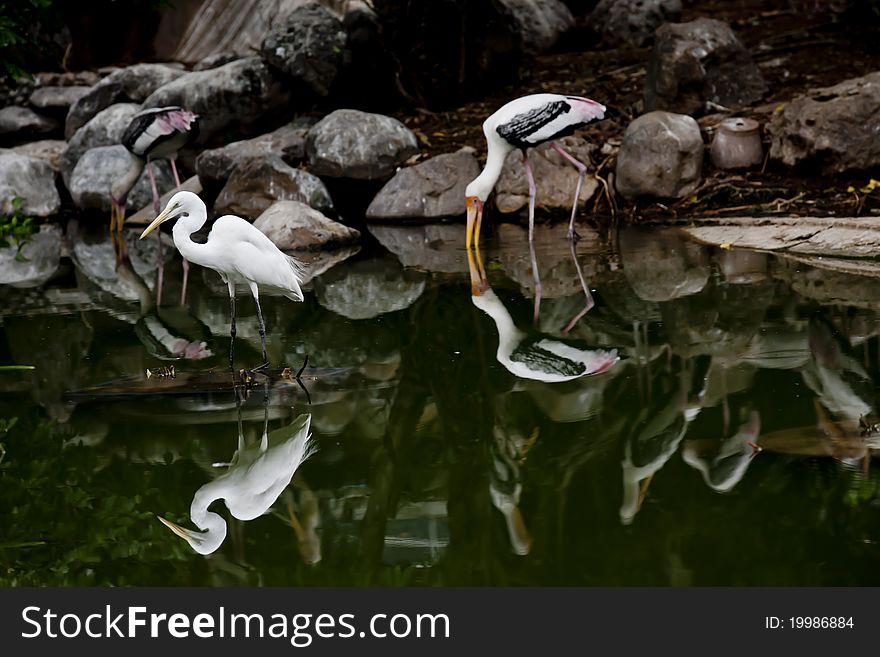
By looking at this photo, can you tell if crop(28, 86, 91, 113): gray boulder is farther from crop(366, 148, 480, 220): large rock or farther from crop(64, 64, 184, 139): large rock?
crop(366, 148, 480, 220): large rock

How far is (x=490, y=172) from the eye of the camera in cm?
977

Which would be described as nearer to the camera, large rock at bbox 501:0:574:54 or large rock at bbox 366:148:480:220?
large rock at bbox 366:148:480:220

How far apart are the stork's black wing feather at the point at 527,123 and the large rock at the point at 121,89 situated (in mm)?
8330

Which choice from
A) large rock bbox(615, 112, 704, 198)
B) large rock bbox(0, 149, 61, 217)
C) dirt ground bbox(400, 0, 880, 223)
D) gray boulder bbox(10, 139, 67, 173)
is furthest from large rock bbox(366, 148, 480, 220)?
gray boulder bbox(10, 139, 67, 173)

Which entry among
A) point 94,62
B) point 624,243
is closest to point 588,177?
point 624,243

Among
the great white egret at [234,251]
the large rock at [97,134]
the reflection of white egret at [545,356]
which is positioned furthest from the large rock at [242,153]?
the great white egret at [234,251]

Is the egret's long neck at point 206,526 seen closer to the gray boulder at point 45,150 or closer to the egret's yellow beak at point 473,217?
the egret's yellow beak at point 473,217

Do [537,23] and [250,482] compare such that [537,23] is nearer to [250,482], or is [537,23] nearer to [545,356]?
[545,356]

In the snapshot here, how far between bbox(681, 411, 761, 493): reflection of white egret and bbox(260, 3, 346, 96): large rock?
1069cm

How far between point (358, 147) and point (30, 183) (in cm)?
514

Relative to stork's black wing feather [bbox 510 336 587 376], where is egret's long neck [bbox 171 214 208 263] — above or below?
above

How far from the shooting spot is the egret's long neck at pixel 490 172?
9703 mm

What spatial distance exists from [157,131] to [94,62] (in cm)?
851

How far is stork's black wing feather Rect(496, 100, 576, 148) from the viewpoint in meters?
9.53
